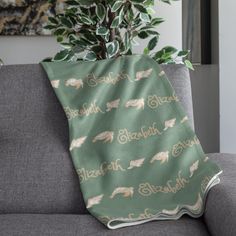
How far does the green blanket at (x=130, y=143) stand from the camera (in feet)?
4.76

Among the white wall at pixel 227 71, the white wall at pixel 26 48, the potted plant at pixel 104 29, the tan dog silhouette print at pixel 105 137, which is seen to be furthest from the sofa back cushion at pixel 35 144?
the white wall at pixel 227 71

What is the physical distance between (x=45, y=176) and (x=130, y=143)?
0.96 feet

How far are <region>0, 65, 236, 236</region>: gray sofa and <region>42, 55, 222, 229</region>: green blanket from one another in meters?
0.04

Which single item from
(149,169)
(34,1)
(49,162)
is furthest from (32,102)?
(34,1)

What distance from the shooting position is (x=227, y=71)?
11.3 feet

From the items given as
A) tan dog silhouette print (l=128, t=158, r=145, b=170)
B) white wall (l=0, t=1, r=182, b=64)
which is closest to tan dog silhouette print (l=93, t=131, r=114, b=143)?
tan dog silhouette print (l=128, t=158, r=145, b=170)

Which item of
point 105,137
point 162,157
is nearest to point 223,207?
point 162,157

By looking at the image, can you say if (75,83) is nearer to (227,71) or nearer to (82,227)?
(82,227)

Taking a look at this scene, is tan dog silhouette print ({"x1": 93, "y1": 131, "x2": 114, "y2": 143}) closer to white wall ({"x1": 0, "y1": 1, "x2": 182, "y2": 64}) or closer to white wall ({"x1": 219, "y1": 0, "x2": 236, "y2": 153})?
white wall ({"x1": 0, "y1": 1, "x2": 182, "y2": 64})

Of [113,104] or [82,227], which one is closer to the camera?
[82,227]

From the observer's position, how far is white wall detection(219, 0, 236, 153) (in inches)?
135

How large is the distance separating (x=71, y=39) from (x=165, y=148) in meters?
0.97

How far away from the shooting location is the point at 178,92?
1713mm

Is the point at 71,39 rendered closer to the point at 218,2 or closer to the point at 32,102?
the point at 32,102
